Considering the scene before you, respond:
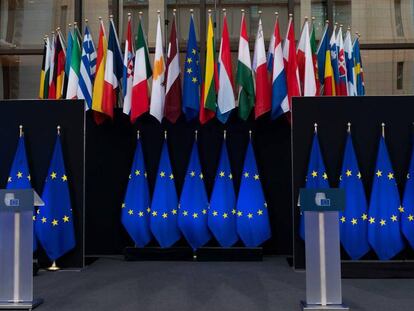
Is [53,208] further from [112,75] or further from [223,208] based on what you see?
[223,208]

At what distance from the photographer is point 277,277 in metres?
6.19

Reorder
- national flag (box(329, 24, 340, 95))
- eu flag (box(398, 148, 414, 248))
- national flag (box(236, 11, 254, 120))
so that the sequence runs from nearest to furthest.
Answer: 1. eu flag (box(398, 148, 414, 248))
2. national flag (box(236, 11, 254, 120))
3. national flag (box(329, 24, 340, 95))

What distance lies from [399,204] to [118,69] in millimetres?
4581

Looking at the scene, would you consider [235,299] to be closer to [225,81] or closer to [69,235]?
[69,235]

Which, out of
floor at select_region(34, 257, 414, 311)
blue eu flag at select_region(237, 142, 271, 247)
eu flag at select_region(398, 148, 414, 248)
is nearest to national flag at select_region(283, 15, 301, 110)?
blue eu flag at select_region(237, 142, 271, 247)

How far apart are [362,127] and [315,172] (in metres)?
0.92

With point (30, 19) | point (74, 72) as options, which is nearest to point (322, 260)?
point (74, 72)

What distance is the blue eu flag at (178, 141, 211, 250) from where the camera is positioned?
7254 mm

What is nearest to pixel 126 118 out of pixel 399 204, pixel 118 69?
pixel 118 69

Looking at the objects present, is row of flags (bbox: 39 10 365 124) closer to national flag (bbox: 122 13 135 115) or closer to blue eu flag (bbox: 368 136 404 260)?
national flag (bbox: 122 13 135 115)

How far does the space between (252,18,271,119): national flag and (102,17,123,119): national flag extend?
2140mm

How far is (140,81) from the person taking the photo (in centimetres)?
747

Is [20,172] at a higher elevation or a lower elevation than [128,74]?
lower

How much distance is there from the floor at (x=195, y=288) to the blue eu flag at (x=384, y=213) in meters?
0.59
